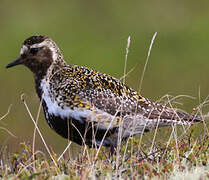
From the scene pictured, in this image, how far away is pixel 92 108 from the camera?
6.54 metres

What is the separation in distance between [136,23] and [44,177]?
13.2 metres

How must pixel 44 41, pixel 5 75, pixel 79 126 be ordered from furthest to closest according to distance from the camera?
pixel 5 75 < pixel 44 41 < pixel 79 126

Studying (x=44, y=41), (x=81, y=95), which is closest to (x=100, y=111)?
(x=81, y=95)

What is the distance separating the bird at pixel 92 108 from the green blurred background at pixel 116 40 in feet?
20.8

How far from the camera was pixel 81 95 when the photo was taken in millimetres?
6652

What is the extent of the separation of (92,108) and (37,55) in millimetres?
1054

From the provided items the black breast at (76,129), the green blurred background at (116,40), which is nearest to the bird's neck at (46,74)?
the black breast at (76,129)

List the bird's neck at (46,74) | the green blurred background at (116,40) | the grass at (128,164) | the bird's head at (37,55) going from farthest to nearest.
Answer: the green blurred background at (116,40)
the bird's head at (37,55)
the bird's neck at (46,74)
the grass at (128,164)

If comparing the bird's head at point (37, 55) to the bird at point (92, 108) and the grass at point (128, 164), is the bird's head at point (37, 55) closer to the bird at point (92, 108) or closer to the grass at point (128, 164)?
the bird at point (92, 108)

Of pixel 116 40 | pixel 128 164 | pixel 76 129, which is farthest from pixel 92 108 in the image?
pixel 116 40

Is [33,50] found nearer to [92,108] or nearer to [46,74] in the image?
[46,74]

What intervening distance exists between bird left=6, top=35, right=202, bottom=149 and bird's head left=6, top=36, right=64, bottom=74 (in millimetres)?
24

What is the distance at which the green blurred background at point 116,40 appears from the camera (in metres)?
14.7

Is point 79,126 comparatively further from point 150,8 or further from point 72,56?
point 150,8
